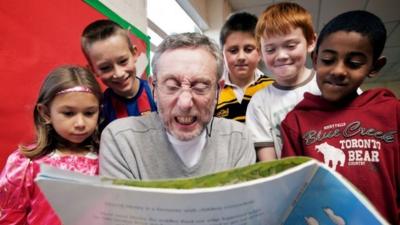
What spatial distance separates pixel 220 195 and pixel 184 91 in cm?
48

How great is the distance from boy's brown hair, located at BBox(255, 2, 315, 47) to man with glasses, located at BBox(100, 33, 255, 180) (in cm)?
42

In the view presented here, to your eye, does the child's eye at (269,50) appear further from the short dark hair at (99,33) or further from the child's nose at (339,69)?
the short dark hair at (99,33)

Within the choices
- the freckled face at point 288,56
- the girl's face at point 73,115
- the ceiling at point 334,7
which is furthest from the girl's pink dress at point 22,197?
the ceiling at point 334,7

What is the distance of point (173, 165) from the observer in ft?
2.97

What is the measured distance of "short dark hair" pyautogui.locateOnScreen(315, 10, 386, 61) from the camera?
0.91m

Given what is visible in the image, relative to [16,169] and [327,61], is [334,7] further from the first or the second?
[16,169]

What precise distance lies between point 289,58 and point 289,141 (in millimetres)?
406

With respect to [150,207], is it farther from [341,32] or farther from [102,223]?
[341,32]

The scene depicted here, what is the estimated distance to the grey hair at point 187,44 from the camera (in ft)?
3.08

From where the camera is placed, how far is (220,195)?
17.8 inches

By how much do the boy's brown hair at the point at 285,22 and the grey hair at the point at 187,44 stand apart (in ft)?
1.34

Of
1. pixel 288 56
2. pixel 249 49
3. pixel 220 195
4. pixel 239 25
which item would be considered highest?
pixel 239 25

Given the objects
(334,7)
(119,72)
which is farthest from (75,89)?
(334,7)

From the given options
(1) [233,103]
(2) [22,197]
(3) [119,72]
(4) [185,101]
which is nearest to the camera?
(4) [185,101]
